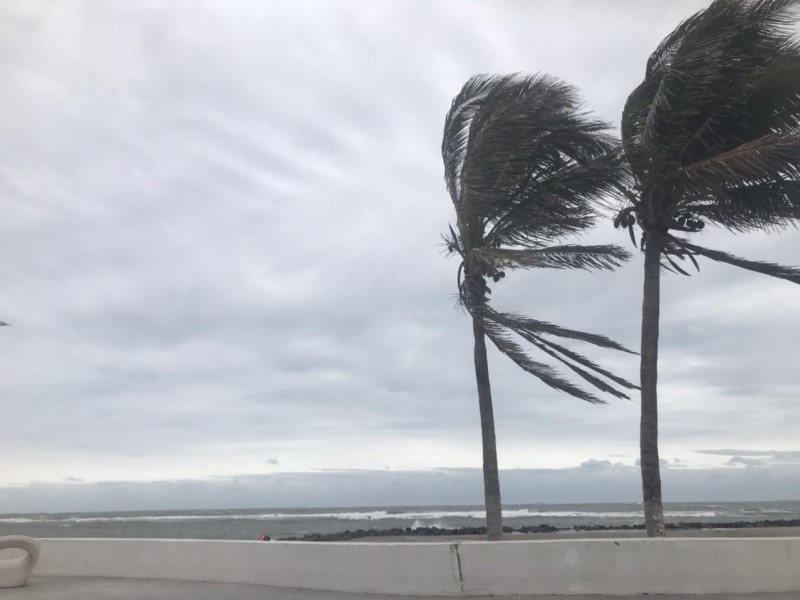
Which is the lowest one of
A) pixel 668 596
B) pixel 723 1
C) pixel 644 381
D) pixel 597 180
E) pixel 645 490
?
pixel 668 596

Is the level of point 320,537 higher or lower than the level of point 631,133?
lower

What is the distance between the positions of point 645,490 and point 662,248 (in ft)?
12.2

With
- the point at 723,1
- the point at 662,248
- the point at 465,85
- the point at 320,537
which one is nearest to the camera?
the point at 723,1

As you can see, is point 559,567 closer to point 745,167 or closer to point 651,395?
point 651,395

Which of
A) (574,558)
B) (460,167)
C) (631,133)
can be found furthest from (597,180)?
(574,558)

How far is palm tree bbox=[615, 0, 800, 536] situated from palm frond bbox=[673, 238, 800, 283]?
0.04 meters

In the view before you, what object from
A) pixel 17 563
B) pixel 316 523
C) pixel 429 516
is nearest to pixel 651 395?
pixel 17 563

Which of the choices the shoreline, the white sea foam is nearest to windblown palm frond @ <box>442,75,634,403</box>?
the shoreline

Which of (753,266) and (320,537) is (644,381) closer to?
(753,266)

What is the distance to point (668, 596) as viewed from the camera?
8664mm

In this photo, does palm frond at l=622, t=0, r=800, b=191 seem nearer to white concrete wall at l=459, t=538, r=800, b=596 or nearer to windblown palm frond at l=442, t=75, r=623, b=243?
windblown palm frond at l=442, t=75, r=623, b=243

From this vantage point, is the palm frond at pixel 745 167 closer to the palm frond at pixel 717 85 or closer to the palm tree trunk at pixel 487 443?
the palm frond at pixel 717 85

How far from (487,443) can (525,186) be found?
4371mm

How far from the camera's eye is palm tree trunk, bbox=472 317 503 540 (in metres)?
13.4
